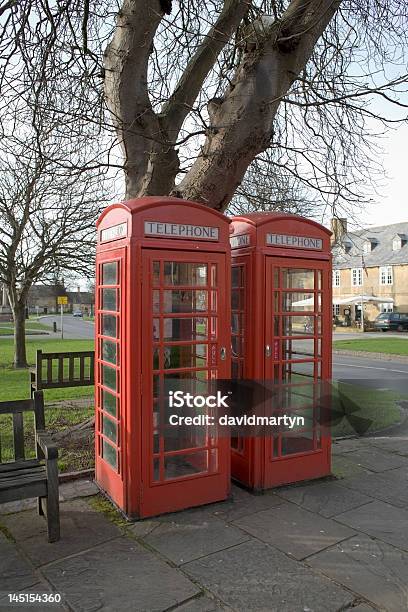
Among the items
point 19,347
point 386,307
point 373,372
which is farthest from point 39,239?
point 386,307

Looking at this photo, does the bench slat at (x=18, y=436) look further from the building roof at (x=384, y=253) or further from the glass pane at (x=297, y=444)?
the building roof at (x=384, y=253)

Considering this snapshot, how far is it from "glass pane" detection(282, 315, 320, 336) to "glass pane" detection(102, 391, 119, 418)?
1754 mm

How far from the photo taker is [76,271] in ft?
53.3

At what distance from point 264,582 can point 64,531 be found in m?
1.65

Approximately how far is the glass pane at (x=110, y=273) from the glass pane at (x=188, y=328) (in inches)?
24.1

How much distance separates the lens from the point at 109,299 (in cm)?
439

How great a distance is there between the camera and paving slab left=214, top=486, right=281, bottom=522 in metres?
4.12

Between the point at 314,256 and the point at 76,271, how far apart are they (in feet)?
41.3

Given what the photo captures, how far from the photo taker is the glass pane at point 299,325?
15.8ft

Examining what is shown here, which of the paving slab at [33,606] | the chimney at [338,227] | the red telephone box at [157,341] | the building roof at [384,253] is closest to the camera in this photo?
the paving slab at [33,606]

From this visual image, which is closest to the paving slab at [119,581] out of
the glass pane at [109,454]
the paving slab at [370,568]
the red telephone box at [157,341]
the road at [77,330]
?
the red telephone box at [157,341]

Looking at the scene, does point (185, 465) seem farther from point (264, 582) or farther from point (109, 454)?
point (264, 582)

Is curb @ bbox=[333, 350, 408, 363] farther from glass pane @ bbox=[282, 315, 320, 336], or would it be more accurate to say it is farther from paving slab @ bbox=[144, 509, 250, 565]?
paving slab @ bbox=[144, 509, 250, 565]

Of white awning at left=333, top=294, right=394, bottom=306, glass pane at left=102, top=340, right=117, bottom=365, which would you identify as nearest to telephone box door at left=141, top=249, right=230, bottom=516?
glass pane at left=102, top=340, right=117, bottom=365
